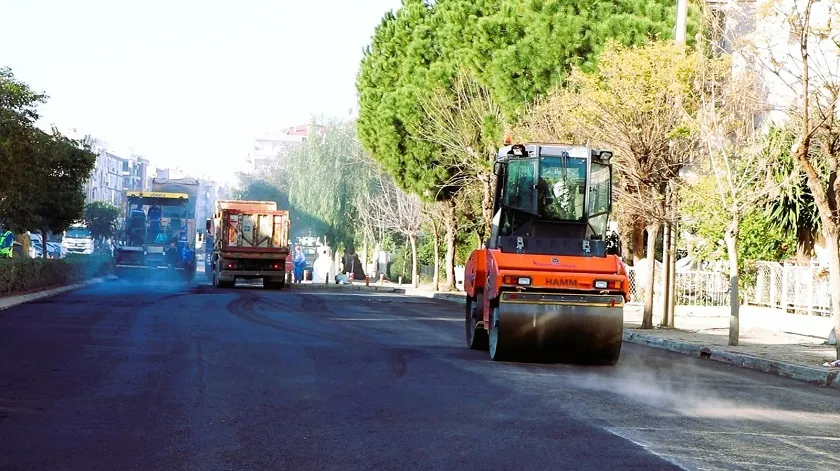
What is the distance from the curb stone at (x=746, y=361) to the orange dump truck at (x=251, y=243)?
22596mm

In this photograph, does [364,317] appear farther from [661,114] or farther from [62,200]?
[62,200]

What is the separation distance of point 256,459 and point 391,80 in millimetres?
40882

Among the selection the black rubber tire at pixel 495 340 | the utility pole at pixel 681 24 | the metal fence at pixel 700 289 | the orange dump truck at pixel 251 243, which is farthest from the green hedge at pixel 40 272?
the metal fence at pixel 700 289

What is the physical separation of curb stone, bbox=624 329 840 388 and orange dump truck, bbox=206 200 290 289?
23241mm

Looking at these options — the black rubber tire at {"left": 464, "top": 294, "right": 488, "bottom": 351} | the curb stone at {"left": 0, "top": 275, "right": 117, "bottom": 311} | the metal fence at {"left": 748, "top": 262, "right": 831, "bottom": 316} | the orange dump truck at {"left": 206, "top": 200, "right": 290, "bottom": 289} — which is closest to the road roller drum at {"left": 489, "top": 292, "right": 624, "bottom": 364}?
the black rubber tire at {"left": 464, "top": 294, "right": 488, "bottom": 351}

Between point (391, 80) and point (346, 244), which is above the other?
point (391, 80)

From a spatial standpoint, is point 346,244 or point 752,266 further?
point 346,244

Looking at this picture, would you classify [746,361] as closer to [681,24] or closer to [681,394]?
[681,394]

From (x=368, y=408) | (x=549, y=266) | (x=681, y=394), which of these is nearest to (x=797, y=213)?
(x=549, y=266)

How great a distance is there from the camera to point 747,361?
1814 cm

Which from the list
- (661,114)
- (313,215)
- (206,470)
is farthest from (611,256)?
(313,215)

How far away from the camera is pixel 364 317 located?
1058 inches

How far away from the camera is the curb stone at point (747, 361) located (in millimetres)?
15867

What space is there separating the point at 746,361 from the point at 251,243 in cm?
2879
